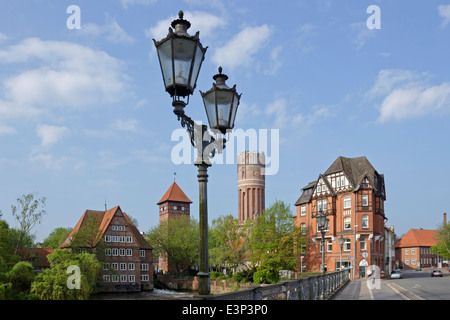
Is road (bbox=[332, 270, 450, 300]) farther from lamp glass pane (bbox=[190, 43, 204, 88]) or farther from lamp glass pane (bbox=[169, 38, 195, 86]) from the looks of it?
lamp glass pane (bbox=[169, 38, 195, 86])

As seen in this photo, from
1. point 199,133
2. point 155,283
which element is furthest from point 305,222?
point 199,133

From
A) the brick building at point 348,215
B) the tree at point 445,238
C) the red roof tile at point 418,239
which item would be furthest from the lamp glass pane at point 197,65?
the red roof tile at point 418,239

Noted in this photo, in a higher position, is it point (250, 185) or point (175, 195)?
point (250, 185)

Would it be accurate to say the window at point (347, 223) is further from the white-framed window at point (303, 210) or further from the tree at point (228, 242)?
the tree at point (228, 242)

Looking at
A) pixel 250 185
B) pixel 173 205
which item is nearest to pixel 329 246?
pixel 250 185

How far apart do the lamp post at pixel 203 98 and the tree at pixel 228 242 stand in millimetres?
57674

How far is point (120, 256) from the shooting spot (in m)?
70.1

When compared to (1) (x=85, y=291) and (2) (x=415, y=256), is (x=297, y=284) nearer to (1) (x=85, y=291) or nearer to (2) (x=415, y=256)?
(1) (x=85, y=291)

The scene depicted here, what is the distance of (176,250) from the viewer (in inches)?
3120

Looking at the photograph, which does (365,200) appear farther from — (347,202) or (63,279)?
(63,279)

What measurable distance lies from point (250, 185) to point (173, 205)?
1866 cm

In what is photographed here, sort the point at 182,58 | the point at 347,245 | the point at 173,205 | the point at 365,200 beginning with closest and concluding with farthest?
the point at 182,58, the point at 365,200, the point at 347,245, the point at 173,205

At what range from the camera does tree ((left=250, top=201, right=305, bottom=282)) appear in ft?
178
